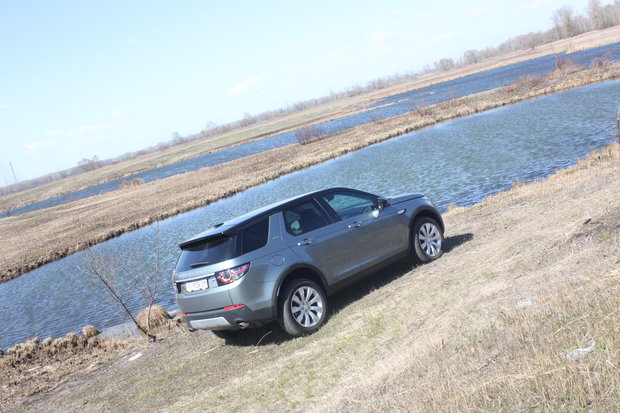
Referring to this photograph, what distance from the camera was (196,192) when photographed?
51.0 m

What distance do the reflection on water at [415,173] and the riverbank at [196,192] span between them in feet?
9.30

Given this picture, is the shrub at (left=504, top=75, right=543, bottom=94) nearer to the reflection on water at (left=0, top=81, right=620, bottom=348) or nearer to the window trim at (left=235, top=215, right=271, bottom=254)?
the reflection on water at (left=0, top=81, right=620, bottom=348)

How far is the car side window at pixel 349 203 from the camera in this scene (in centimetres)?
894

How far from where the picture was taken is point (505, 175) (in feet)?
73.9

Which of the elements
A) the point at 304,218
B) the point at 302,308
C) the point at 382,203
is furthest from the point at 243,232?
the point at 382,203

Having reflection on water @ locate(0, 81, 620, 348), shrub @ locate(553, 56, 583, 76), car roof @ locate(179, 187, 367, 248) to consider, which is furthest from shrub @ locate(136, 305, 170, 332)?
shrub @ locate(553, 56, 583, 76)

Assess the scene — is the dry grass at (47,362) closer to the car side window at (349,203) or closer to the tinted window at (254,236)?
the tinted window at (254,236)

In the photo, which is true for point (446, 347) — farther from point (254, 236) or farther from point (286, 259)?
point (254, 236)

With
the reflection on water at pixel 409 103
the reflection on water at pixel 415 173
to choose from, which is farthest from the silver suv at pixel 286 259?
the reflection on water at pixel 409 103

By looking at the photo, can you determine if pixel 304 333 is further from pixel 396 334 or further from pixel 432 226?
pixel 432 226

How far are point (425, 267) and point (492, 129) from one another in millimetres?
30251

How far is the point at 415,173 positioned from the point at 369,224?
20.8 meters

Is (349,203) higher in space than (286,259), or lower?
higher

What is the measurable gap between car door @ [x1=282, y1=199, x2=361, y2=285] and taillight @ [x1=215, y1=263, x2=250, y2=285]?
2.78 feet
